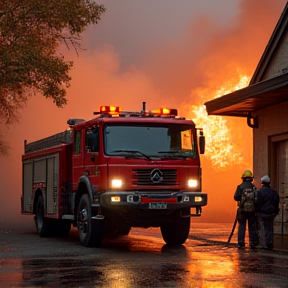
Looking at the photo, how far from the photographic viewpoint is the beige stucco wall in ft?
68.8

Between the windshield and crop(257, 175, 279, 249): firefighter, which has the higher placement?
the windshield

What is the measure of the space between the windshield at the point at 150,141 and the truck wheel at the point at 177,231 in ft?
5.12

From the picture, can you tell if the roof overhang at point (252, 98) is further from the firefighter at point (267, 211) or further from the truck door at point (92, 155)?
the truck door at point (92, 155)

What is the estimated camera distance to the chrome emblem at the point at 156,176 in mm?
16297

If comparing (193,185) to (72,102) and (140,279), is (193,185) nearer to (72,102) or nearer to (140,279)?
(140,279)

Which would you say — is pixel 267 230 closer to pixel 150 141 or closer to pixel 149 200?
pixel 149 200

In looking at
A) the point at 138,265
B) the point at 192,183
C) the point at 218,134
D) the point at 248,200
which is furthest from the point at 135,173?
the point at 218,134

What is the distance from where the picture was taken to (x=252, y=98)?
20203 mm

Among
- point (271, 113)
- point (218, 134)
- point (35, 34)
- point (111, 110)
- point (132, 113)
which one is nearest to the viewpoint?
point (111, 110)

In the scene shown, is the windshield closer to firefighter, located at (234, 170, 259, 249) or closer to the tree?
firefighter, located at (234, 170, 259, 249)

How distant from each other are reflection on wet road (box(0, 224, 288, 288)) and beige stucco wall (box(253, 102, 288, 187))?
3.98 metres

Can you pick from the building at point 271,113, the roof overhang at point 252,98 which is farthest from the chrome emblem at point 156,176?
the building at point 271,113

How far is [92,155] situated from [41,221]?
4.51 metres

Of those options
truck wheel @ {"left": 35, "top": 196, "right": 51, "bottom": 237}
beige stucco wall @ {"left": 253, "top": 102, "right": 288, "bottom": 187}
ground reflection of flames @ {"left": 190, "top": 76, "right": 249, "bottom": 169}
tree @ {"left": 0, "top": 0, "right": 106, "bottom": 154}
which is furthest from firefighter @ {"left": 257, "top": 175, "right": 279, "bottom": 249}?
ground reflection of flames @ {"left": 190, "top": 76, "right": 249, "bottom": 169}
